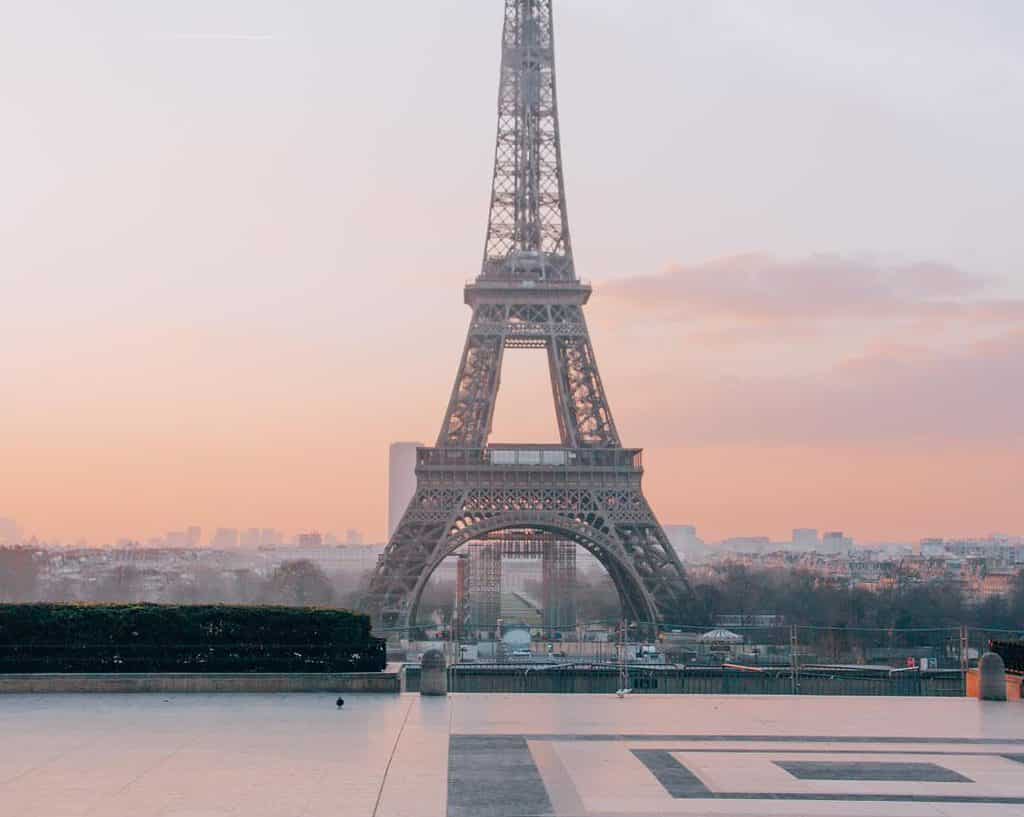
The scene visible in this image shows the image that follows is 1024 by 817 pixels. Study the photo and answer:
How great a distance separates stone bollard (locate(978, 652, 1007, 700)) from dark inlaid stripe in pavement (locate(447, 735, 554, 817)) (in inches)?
430

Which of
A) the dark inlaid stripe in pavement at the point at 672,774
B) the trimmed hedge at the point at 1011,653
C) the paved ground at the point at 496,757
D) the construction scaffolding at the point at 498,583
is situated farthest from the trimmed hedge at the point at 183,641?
the construction scaffolding at the point at 498,583

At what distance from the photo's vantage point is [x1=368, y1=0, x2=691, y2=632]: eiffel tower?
67.7 meters

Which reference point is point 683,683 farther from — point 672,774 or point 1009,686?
point 672,774

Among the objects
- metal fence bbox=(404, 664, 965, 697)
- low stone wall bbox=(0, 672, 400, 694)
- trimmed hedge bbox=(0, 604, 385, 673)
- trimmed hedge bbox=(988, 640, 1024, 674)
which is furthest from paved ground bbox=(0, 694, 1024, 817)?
metal fence bbox=(404, 664, 965, 697)

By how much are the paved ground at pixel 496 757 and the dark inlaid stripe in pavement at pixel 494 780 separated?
1.5 inches

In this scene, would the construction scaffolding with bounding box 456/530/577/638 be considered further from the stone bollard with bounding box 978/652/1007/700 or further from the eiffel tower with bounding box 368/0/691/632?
the stone bollard with bounding box 978/652/1007/700

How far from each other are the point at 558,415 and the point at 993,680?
45794 millimetres

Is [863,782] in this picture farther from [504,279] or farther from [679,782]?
[504,279]

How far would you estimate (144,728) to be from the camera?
20.7 metres

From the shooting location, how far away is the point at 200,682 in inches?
1018

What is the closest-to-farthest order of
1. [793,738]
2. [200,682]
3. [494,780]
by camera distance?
[494,780] < [793,738] < [200,682]

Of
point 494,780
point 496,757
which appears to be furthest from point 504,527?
point 494,780

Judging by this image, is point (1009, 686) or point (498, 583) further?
point (498, 583)

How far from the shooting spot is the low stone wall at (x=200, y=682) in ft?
84.1
